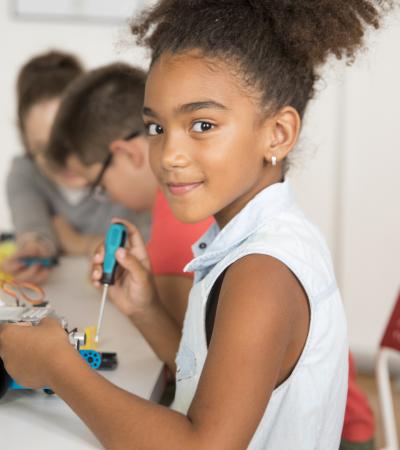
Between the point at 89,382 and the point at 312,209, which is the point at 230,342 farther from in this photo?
the point at 312,209

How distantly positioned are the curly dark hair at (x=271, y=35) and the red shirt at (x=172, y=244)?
0.35 m

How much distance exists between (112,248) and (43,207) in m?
0.83

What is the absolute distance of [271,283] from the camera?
2.21 feet

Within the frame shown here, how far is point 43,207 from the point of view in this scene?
182cm

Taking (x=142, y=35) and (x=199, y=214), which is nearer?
(x=199, y=214)

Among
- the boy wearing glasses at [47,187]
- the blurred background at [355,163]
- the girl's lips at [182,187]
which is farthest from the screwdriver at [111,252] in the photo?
the blurred background at [355,163]

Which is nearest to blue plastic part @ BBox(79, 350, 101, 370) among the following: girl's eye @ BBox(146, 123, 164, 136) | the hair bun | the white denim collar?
the white denim collar

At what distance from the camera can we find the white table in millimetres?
689

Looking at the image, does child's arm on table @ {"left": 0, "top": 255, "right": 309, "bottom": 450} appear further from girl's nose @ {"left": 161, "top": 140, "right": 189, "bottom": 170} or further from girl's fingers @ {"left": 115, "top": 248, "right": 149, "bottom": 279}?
girl's fingers @ {"left": 115, "top": 248, "right": 149, "bottom": 279}

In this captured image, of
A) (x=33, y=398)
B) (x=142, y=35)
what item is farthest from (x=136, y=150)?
(x=33, y=398)

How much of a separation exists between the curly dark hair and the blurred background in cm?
141

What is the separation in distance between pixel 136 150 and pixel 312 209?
125 centimetres

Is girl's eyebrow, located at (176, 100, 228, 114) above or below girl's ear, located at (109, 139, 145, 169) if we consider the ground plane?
below

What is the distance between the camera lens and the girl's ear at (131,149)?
1.37 metres
